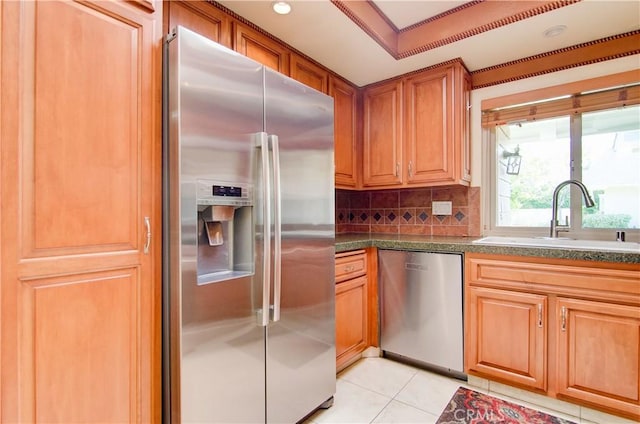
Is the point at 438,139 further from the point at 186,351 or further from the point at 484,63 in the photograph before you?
the point at 186,351

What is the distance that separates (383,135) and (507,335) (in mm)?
1684

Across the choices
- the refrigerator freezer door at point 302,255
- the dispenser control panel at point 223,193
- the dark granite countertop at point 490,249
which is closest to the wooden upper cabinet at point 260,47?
the refrigerator freezer door at point 302,255

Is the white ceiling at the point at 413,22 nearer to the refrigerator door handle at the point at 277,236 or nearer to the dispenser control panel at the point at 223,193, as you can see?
the refrigerator door handle at the point at 277,236

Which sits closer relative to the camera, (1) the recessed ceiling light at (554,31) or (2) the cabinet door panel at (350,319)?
(1) the recessed ceiling light at (554,31)

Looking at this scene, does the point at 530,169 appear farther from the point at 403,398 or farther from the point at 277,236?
the point at 277,236

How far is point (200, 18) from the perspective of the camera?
1.61 meters

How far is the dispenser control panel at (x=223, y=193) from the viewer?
1216 millimetres

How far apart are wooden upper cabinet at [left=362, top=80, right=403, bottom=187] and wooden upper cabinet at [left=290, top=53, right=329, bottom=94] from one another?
0.51 metres

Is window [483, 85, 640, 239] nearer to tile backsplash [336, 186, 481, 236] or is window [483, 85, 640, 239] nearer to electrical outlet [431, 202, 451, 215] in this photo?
tile backsplash [336, 186, 481, 236]

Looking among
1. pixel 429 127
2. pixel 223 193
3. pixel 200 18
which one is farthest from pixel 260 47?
pixel 429 127

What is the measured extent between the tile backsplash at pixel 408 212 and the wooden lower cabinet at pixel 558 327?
2.33ft

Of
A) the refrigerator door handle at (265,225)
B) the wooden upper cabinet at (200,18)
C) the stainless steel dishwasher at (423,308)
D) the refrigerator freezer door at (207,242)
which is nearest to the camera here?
the refrigerator freezer door at (207,242)

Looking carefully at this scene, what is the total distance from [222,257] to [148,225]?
34 cm

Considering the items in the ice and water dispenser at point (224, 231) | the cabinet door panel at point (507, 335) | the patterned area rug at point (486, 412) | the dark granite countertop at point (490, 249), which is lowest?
the patterned area rug at point (486, 412)
